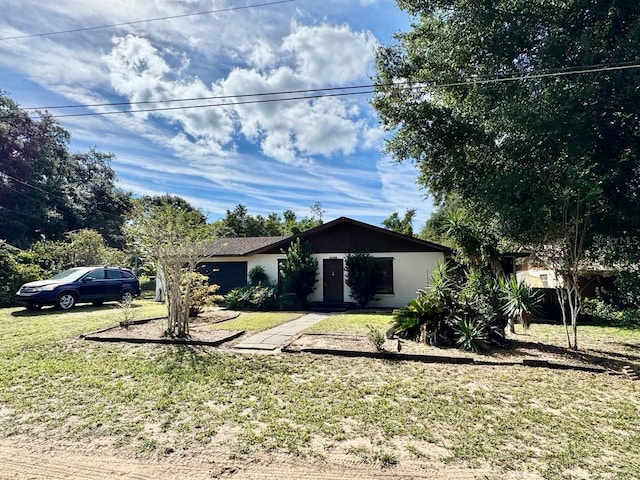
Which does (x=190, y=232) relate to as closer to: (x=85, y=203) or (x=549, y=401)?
(x=549, y=401)

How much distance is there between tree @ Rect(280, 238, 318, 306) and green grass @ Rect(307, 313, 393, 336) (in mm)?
3308

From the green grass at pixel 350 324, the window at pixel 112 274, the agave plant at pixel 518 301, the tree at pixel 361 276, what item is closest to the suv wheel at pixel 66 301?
the window at pixel 112 274

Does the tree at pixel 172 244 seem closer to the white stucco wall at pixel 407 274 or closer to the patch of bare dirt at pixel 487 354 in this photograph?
the patch of bare dirt at pixel 487 354

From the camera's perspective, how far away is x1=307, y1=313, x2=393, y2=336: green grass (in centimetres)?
849

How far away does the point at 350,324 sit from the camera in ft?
31.8

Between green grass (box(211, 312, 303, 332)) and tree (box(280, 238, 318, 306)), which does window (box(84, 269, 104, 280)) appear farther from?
tree (box(280, 238, 318, 306))

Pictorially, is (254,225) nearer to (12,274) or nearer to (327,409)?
(12,274)

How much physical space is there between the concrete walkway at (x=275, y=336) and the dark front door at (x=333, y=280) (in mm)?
4025

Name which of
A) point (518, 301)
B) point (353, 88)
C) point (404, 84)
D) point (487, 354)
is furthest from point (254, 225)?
point (487, 354)

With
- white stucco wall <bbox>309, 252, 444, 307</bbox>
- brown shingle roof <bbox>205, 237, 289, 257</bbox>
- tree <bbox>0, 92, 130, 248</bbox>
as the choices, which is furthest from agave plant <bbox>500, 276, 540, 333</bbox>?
tree <bbox>0, 92, 130, 248</bbox>

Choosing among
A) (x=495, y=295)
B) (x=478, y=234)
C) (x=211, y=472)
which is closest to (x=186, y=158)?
(x=478, y=234)

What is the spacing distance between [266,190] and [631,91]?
2060 centimetres

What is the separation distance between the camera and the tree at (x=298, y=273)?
14156 millimetres

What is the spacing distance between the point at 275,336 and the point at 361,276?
22.0ft
